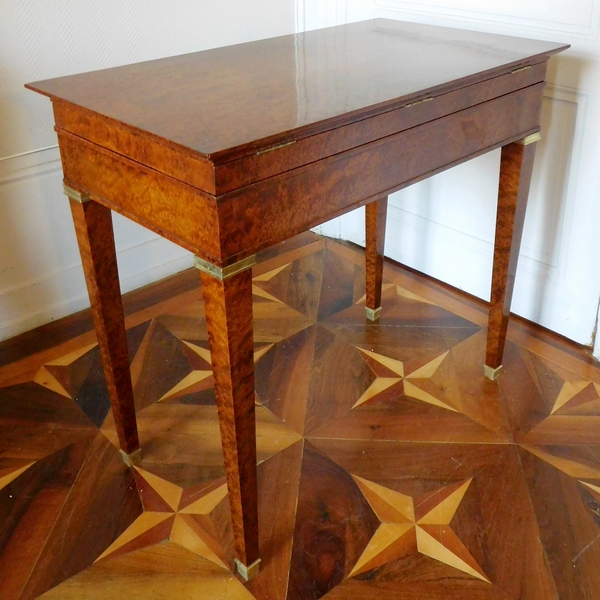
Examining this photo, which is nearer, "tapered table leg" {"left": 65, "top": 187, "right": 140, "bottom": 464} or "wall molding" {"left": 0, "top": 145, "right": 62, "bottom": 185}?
"tapered table leg" {"left": 65, "top": 187, "right": 140, "bottom": 464}

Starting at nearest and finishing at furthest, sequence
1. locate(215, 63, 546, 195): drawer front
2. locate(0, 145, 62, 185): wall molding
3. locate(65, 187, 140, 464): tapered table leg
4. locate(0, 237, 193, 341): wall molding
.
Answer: locate(215, 63, 546, 195): drawer front, locate(65, 187, 140, 464): tapered table leg, locate(0, 145, 62, 185): wall molding, locate(0, 237, 193, 341): wall molding

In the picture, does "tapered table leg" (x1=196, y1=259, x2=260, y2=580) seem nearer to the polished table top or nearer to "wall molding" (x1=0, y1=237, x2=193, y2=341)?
the polished table top

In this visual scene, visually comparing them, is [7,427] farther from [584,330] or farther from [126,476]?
[584,330]

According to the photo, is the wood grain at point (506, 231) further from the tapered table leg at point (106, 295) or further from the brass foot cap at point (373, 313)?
the tapered table leg at point (106, 295)

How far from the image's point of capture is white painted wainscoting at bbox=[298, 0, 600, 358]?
5.23ft

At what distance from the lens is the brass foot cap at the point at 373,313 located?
75.4 inches

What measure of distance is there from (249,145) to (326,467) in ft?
2.57

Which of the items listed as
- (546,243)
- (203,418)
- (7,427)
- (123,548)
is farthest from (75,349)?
(546,243)

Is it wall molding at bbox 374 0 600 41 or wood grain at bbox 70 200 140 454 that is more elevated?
wall molding at bbox 374 0 600 41

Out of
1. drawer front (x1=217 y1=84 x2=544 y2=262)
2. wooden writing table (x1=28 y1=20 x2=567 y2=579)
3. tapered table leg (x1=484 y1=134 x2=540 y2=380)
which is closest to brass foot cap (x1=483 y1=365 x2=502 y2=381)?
tapered table leg (x1=484 y1=134 x2=540 y2=380)

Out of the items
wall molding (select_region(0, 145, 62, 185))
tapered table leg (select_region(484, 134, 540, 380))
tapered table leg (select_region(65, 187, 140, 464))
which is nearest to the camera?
tapered table leg (select_region(65, 187, 140, 464))

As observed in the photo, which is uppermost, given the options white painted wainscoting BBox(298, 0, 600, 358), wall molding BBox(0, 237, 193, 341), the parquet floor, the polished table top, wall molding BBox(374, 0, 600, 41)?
wall molding BBox(374, 0, 600, 41)

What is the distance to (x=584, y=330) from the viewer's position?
1774 millimetres

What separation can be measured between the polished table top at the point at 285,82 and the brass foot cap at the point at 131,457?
74cm
